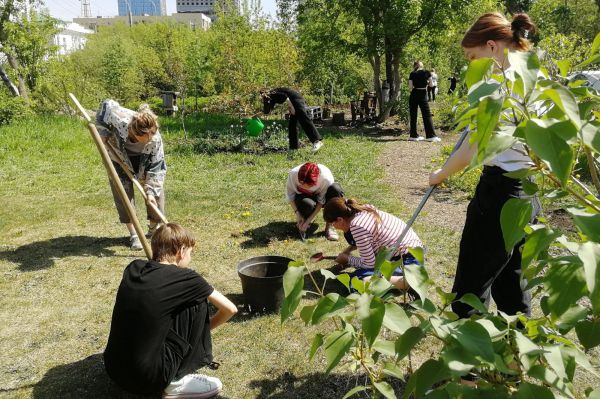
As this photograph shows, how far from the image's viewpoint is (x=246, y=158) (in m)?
9.24

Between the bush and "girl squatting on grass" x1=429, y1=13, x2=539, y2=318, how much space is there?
12.6 metres

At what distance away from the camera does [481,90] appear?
684mm

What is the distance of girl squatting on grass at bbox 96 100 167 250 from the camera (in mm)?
4410

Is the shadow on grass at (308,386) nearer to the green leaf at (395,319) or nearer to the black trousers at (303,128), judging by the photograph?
the green leaf at (395,319)

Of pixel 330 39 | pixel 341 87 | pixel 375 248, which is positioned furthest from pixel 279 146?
pixel 341 87

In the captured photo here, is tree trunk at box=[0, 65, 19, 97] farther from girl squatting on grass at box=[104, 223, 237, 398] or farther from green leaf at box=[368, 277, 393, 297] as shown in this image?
green leaf at box=[368, 277, 393, 297]

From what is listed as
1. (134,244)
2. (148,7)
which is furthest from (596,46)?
(148,7)

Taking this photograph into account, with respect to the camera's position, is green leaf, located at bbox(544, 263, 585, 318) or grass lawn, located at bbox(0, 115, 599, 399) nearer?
green leaf, located at bbox(544, 263, 585, 318)

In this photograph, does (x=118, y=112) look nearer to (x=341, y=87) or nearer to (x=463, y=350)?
(x=463, y=350)

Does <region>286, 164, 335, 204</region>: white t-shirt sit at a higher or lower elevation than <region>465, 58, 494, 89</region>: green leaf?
lower

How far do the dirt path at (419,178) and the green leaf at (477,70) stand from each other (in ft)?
15.8

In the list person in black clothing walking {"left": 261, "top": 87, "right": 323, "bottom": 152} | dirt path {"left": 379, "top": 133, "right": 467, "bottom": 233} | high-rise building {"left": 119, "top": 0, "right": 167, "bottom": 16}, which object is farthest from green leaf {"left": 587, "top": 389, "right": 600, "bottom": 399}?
high-rise building {"left": 119, "top": 0, "right": 167, "bottom": 16}

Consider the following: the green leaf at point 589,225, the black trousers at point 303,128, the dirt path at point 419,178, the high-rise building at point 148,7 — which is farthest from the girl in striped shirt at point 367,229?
the high-rise building at point 148,7

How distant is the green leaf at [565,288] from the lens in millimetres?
750
